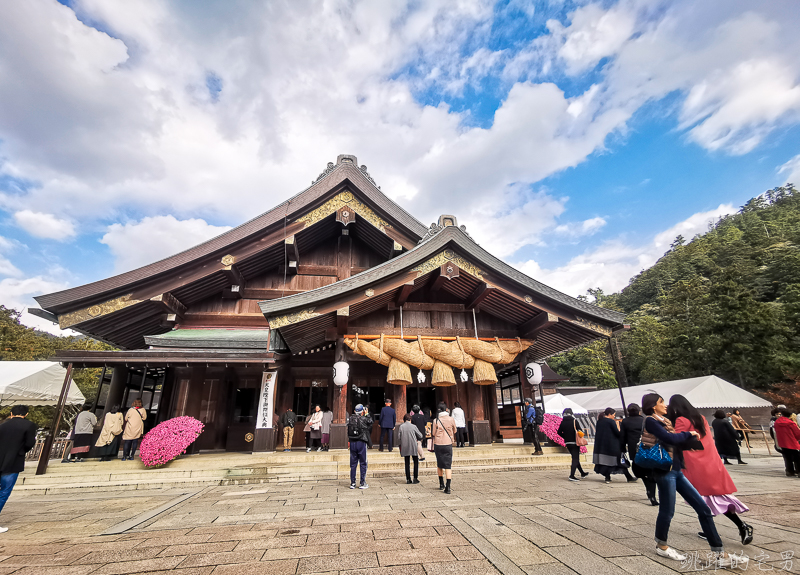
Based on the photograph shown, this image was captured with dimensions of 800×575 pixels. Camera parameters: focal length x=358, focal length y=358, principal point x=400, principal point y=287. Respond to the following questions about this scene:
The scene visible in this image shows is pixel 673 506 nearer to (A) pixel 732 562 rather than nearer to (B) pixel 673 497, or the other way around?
(B) pixel 673 497

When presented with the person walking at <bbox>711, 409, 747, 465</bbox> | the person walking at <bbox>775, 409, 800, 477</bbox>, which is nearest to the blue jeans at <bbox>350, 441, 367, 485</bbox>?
the person walking at <bbox>775, 409, 800, 477</bbox>

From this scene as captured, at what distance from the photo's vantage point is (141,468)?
8414mm

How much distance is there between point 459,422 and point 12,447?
926 cm

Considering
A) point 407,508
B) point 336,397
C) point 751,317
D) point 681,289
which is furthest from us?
point 681,289

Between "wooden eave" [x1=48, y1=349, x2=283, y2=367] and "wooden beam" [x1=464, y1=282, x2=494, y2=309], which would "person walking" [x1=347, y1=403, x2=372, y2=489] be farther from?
"wooden beam" [x1=464, y1=282, x2=494, y2=309]

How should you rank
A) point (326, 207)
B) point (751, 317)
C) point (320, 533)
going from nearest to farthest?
point (320, 533)
point (326, 207)
point (751, 317)

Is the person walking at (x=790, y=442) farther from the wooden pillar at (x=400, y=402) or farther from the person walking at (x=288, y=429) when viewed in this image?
the person walking at (x=288, y=429)

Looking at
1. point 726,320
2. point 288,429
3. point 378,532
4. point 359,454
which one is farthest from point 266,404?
point 726,320

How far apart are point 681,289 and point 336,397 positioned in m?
38.5

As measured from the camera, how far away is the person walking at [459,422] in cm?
1051

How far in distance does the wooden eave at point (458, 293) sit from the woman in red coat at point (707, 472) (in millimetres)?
7115

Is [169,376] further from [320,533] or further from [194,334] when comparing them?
[320,533]

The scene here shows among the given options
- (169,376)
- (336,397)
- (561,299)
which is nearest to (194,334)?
(169,376)

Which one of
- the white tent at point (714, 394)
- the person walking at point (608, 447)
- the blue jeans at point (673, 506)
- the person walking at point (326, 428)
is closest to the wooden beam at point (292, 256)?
the person walking at point (326, 428)
